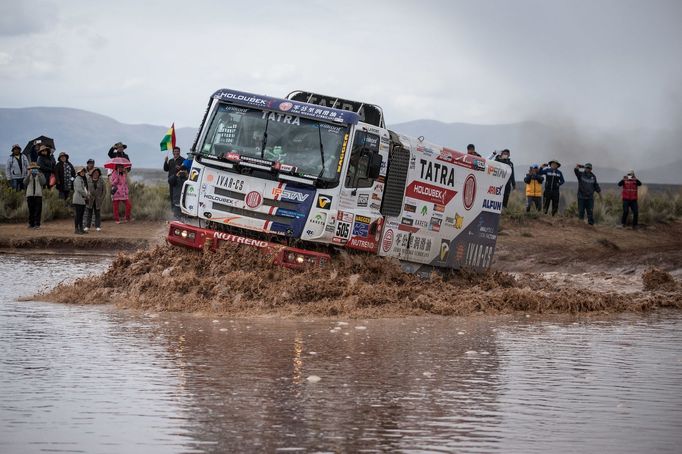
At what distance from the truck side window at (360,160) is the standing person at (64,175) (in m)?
13.7

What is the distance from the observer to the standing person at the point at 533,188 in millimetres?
28300

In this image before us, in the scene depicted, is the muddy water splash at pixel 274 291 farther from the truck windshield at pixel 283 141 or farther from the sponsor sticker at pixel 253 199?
the truck windshield at pixel 283 141

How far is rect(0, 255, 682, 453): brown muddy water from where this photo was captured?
7.16 m

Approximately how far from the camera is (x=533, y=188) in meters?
28.7

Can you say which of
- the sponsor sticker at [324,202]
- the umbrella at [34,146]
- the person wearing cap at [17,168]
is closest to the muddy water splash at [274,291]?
the sponsor sticker at [324,202]

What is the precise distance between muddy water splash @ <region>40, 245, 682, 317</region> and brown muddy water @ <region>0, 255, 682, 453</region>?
1.69 feet

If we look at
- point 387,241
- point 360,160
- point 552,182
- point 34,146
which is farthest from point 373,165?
point 552,182

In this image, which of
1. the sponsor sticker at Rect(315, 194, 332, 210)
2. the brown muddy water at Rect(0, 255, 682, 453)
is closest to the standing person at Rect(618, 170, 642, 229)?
the brown muddy water at Rect(0, 255, 682, 453)

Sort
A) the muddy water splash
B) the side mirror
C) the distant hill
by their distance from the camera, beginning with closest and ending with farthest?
the muddy water splash < the side mirror < the distant hill

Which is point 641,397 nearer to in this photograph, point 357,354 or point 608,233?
point 357,354

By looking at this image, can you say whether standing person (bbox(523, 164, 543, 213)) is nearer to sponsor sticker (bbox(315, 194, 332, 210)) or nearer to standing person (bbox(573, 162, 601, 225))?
standing person (bbox(573, 162, 601, 225))

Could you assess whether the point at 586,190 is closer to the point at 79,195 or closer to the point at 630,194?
the point at 630,194

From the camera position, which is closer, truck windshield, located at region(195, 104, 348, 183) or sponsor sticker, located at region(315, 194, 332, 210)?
sponsor sticker, located at region(315, 194, 332, 210)

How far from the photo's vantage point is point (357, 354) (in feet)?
Result: 34.6
